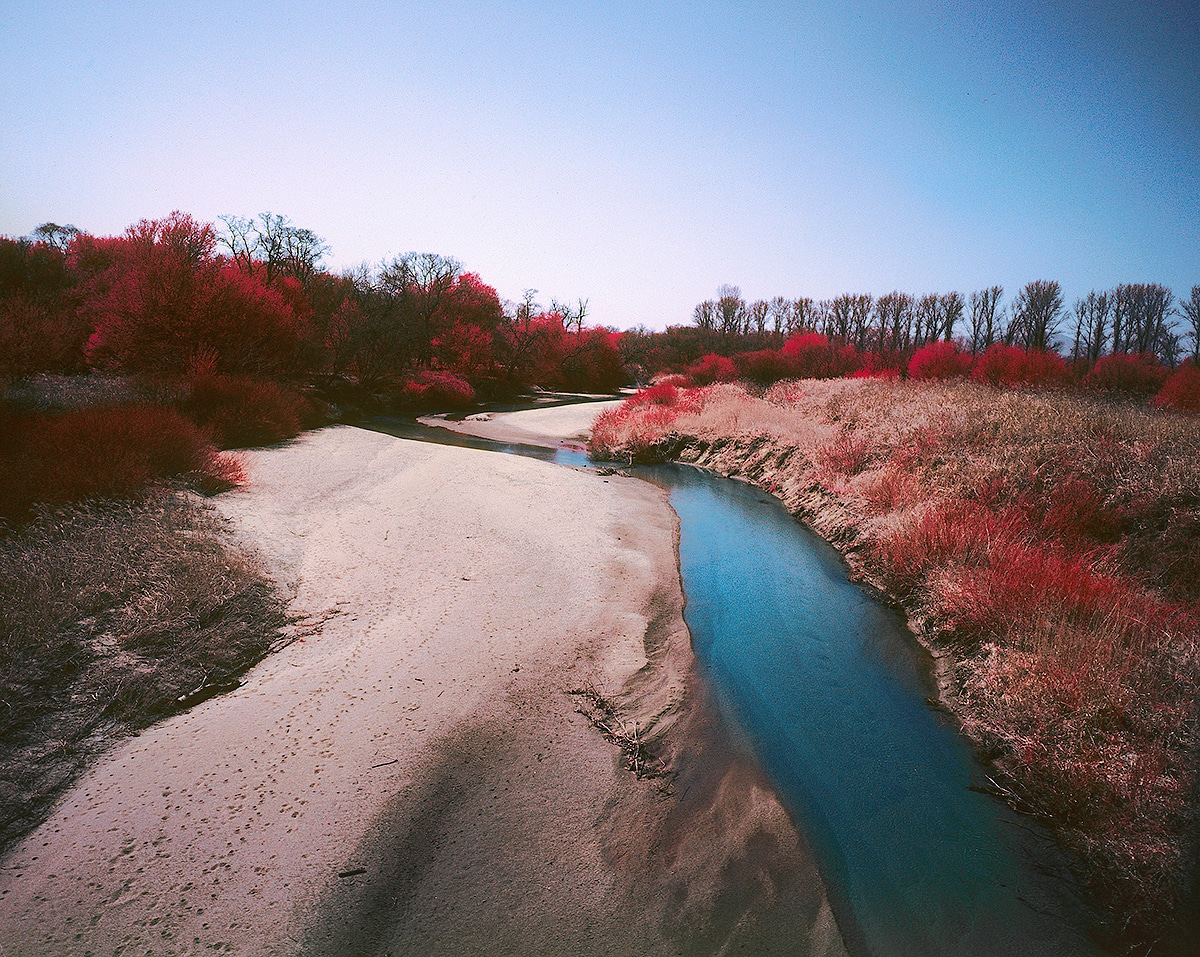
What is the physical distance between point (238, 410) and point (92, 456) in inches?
356

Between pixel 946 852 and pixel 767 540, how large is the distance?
7.82 meters

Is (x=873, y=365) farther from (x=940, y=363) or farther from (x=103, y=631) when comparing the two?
(x=103, y=631)

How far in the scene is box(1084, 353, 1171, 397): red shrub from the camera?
23.5 metres

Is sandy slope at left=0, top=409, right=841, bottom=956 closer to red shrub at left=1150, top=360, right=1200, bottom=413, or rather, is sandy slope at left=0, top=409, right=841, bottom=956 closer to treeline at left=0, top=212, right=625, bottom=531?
treeline at left=0, top=212, right=625, bottom=531

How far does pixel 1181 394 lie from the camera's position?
18.2 meters

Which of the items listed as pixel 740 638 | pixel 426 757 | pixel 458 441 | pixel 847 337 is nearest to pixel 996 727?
pixel 740 638

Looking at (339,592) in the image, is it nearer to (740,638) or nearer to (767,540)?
(740,638)

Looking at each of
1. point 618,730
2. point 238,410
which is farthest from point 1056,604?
point 238,410

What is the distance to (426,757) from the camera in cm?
429

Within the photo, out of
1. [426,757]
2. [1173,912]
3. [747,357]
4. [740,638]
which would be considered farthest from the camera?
[747,357]

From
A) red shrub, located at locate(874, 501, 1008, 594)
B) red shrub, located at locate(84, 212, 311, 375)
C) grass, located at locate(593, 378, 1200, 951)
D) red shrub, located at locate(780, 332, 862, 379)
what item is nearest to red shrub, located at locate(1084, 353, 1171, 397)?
red shrub, located at locate(780, 332, 862, 379)

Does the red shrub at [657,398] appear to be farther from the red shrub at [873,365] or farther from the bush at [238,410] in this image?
the bush at [238,410]

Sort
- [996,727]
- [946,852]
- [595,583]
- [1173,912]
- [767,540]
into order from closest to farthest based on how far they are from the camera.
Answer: [1173,912], [946,852], [996,727], [595,583], [767,540]

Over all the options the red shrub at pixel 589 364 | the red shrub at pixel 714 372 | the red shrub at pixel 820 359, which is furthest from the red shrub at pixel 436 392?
the red shrub at pixel 820 359
